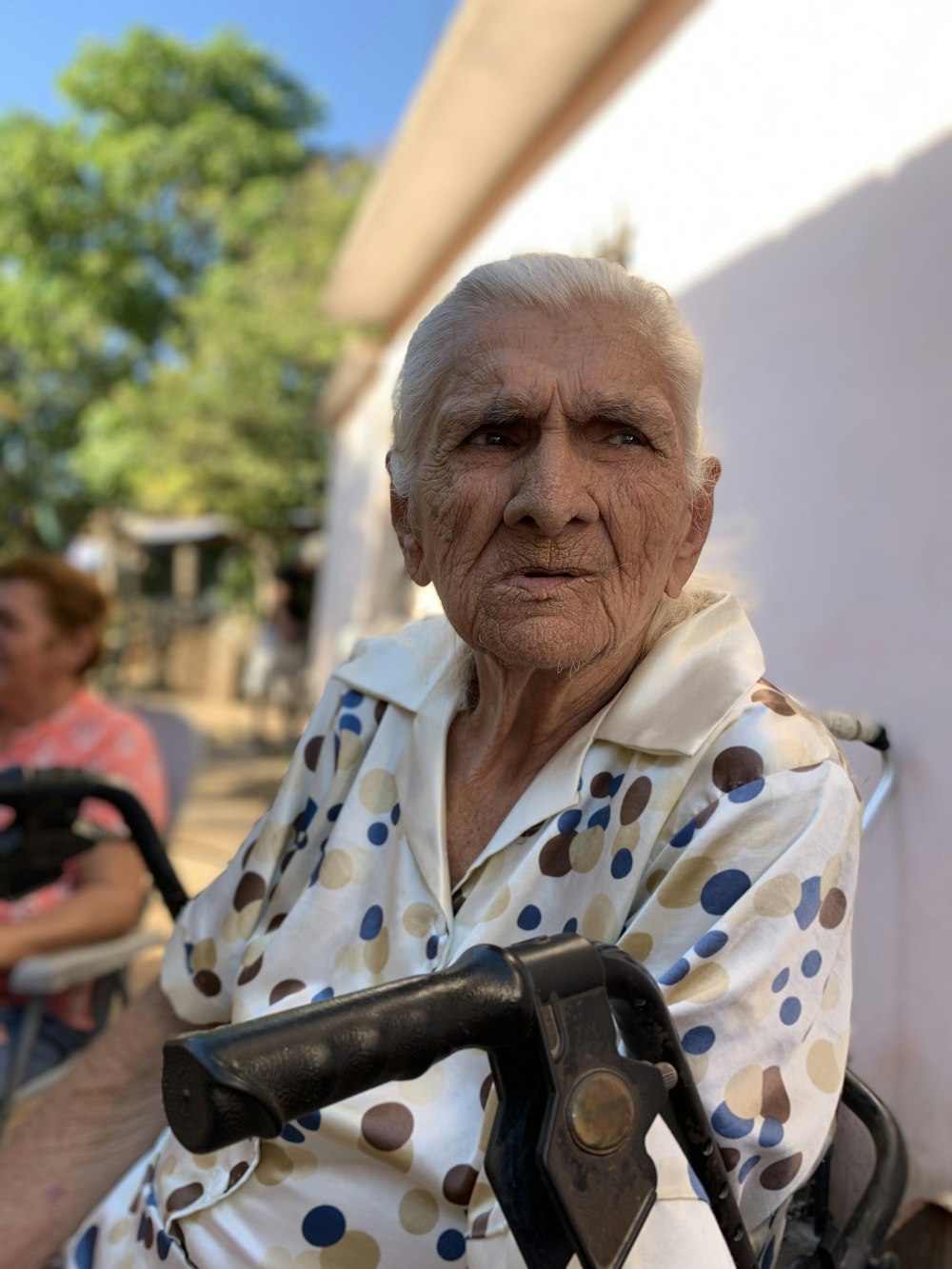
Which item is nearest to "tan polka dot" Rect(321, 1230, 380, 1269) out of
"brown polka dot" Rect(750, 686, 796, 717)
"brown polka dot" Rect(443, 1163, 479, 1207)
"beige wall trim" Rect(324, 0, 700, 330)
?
"brown polka dot" Rect(443, 1163, 479, 1207)

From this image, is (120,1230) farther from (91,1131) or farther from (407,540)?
(407,540)

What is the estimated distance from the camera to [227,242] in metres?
19.7

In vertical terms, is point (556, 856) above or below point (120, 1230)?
above

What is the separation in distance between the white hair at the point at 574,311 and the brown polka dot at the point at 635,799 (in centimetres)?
18

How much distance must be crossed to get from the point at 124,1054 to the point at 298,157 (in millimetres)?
22197

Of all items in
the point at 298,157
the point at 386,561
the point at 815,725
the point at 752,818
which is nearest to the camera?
the point at 752,818

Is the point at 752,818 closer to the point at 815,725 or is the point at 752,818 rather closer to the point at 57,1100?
the point at 815,725

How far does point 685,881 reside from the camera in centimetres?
101

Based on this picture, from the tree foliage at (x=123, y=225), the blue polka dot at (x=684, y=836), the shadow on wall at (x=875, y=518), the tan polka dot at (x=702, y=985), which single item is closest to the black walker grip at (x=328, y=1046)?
the tan polka dot at (x=702, y=985)

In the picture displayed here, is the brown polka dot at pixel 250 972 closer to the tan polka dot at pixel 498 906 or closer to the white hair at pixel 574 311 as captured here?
the tan polka dot at pixel 498 906

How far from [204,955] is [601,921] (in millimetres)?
577

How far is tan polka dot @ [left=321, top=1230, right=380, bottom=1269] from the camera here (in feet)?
3.66

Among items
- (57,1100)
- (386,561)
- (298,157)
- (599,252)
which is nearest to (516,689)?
(57,1100)

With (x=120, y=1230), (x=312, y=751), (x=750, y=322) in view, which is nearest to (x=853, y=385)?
(x=750, y=322)
